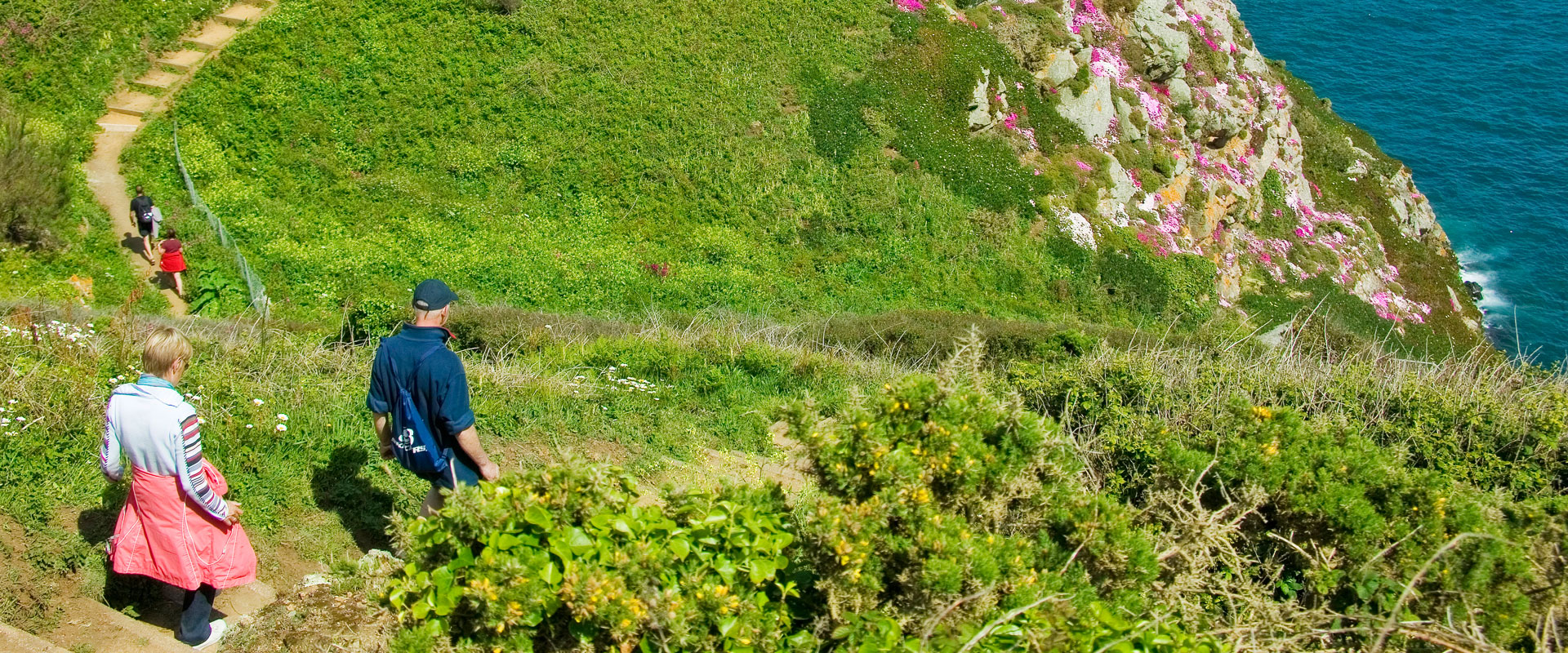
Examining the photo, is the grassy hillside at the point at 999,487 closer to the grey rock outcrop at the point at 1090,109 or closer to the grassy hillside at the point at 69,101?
the grassy hillside at the point at 69,101

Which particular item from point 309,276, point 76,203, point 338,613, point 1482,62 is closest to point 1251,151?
Result: point 309,276

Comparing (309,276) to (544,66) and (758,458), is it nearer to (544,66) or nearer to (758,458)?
(544,66)

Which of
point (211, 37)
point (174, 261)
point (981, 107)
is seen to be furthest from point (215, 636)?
point (981, 107)

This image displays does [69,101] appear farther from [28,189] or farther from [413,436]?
[413,436]

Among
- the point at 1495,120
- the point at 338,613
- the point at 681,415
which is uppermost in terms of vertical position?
the point at 338,613

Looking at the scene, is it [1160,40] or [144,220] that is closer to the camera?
[144,220]

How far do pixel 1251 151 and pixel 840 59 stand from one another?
1487cm

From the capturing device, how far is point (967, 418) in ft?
13.7

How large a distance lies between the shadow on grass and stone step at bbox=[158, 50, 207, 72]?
556 inches

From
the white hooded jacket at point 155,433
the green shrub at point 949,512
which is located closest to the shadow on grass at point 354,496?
the white hooded jacket at point 155,433

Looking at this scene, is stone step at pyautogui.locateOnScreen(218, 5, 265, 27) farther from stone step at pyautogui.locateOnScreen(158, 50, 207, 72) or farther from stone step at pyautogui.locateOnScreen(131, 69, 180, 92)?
stone step at pyautogui.locateOnScreen(131, 69, 180, 92)

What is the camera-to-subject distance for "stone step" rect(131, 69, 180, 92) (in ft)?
55.6

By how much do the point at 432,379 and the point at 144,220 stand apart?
39.3ft

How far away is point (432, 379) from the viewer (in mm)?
4789
